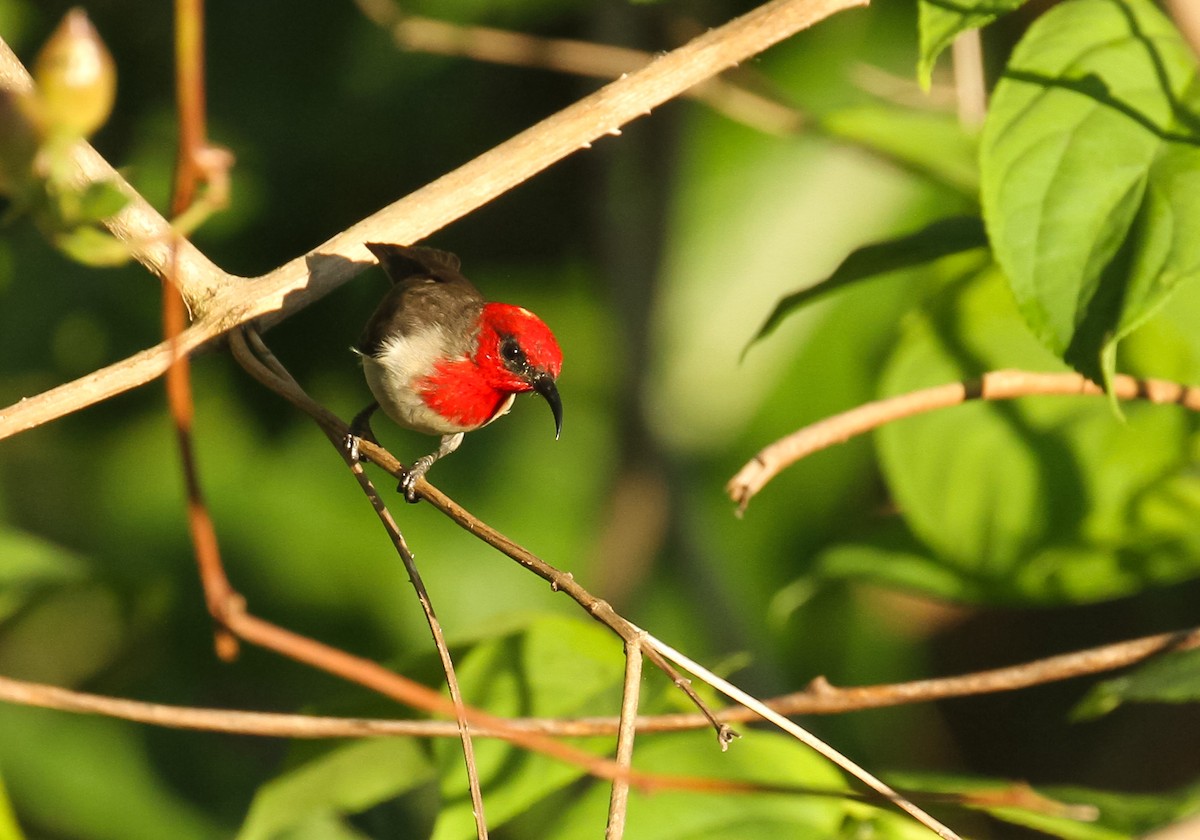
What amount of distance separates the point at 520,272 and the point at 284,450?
91cm

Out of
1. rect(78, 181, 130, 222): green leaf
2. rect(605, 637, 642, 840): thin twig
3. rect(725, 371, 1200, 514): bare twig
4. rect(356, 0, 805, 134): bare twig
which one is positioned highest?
rect(356, 0, 805, 134): bare twig

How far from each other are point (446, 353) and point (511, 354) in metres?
0.13

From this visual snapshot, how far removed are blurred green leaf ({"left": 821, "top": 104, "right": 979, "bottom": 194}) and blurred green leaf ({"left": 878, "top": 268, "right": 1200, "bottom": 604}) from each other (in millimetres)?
209

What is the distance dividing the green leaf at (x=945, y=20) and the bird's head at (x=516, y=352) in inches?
43.0

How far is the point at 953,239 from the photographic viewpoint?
1.88 meters

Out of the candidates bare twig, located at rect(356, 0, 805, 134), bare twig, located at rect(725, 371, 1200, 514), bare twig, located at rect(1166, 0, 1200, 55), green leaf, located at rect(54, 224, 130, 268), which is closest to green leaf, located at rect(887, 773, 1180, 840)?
bare twig, located at rect(725, 371, 1200, 514)

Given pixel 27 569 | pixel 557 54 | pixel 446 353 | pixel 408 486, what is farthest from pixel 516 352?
pixel 557 54

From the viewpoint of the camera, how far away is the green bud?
0.90 metres

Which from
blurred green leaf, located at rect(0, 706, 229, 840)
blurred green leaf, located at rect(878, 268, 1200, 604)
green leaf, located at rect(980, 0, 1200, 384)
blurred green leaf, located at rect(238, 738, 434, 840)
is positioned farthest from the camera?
blurred green leaf, located at rect(0, 706, 229, 840)

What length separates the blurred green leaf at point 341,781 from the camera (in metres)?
1.86

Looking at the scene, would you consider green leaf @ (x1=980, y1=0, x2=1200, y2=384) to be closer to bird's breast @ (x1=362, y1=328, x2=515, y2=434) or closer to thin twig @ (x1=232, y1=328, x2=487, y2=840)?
thin twig @ (x1=232, y1=328, x2=487, y2=840)

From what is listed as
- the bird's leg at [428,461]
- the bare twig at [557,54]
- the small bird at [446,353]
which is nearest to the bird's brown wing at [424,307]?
the small bird at [446,353]

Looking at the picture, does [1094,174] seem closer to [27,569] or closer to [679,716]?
[679,716]

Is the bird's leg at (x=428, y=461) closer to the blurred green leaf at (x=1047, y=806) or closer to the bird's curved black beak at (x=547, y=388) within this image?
the bird's curved black beak at (x=547, y=388)
